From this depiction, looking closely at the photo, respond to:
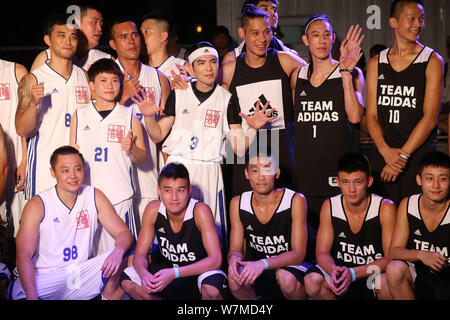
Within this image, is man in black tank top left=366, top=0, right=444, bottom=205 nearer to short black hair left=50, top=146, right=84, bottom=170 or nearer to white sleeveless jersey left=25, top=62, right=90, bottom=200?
short black hair left=50, top=146, right=84, bottom=170

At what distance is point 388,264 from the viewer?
12.1 ft

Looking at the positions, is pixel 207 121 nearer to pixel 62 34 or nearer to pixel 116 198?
pixel 116 198

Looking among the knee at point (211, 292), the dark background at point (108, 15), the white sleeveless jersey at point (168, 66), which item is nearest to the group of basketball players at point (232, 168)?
the knee at point (211, 292)

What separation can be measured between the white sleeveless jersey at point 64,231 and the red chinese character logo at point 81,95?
769 mm

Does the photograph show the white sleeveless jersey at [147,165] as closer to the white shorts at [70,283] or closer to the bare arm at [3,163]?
the white shorts at [70,283]

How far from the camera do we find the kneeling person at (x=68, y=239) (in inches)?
154

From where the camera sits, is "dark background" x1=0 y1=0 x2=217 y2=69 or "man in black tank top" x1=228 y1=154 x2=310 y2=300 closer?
"man in black tank top" x1=228 y1=154 x2=310 y2=300

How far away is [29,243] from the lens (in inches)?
153

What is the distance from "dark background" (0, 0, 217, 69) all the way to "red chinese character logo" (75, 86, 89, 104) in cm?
320

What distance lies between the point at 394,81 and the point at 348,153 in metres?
0.62

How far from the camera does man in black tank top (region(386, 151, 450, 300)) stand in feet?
12.0

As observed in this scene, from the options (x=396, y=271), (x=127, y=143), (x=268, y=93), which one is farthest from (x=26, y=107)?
(x=396, y=271)

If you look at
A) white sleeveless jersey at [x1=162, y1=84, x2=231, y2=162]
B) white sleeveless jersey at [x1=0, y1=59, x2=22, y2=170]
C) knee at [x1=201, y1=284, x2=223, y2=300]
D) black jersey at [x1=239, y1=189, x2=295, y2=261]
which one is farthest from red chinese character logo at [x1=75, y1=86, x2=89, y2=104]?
knee at [x1=201, y1=284, x2=223, y2=300]

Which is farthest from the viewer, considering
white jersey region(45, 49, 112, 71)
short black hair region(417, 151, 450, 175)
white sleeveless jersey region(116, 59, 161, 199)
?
white jersey region(45, 49, 112, 71)
